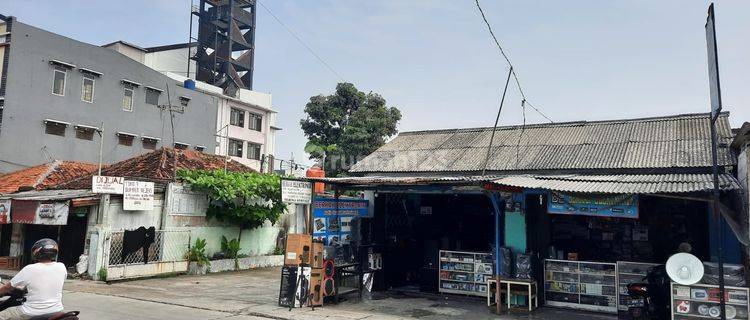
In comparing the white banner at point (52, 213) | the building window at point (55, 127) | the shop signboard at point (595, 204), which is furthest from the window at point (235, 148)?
the shop signboard at point (595, 204)

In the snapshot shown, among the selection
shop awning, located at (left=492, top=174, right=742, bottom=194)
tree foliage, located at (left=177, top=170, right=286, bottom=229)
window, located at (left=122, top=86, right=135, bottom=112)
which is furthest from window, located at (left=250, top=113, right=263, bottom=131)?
shop awning, located at (left=492, top=174, right=742, bottom=194)

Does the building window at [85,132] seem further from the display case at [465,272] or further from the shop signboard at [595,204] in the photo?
the shop signboard at [595,204]

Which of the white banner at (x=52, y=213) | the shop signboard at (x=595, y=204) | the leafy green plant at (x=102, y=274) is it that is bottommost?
the leafy green plant at (x=102, y=274)

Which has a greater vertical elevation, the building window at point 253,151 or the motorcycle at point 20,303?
the building window at point 253,151

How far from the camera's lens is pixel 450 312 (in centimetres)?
1046

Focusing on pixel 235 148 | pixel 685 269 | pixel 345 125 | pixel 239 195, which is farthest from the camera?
pixel 235 148

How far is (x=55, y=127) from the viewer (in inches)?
969

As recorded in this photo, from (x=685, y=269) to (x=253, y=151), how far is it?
35.5 meters

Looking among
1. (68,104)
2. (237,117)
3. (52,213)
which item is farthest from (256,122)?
(52,213)

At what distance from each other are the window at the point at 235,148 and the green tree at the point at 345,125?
21.8ft

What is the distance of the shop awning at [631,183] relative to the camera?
8.83m

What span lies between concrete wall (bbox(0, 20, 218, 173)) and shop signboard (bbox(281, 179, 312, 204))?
18.3m

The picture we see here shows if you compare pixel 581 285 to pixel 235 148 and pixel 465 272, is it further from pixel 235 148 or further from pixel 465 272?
pixel 235 148

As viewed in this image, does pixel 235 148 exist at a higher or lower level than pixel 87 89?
lower
